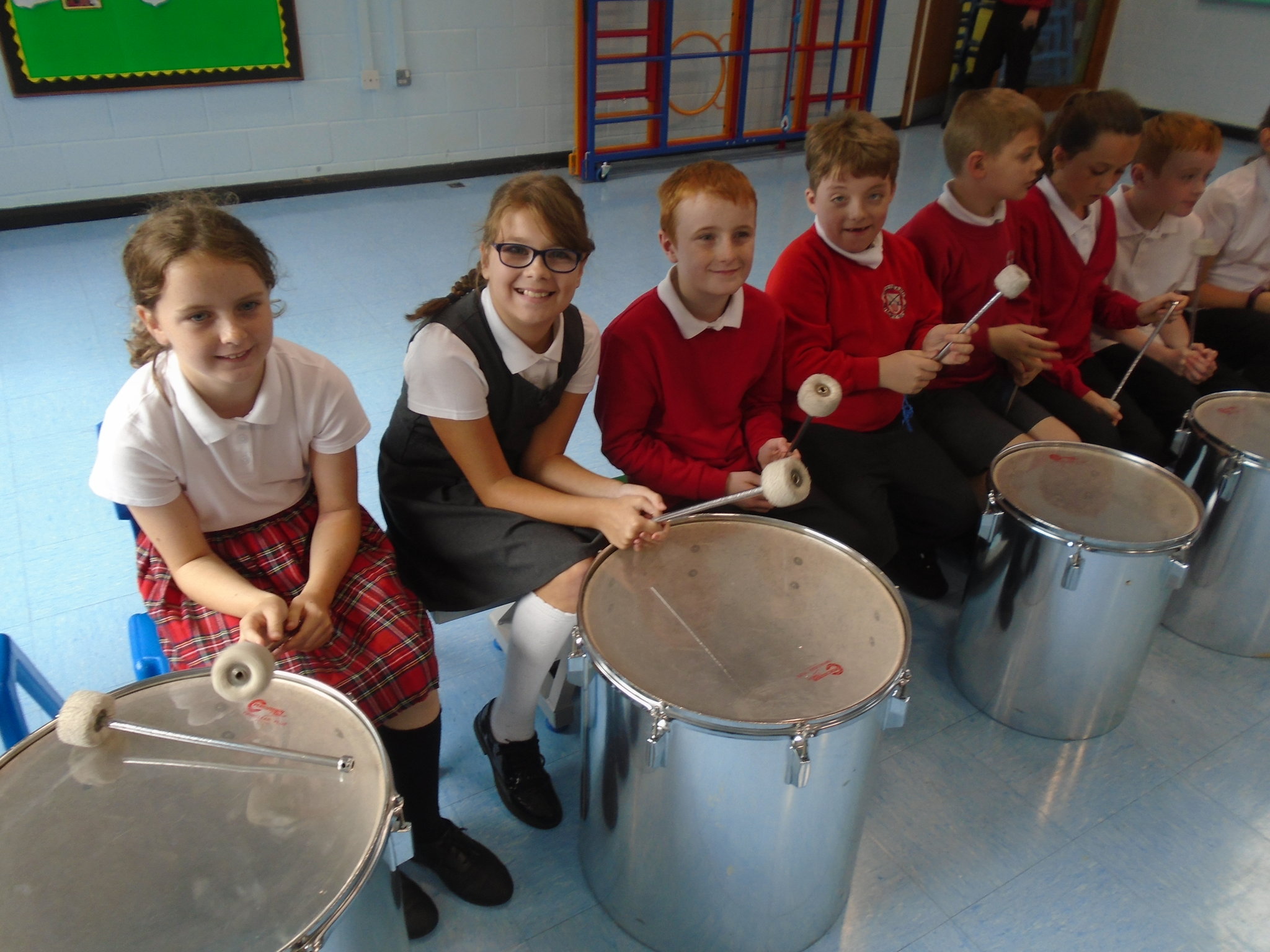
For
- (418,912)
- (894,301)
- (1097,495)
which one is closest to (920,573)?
(1097,495)

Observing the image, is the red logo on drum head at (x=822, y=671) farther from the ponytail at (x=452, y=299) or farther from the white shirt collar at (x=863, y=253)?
the white shirt collar at (x=863, y=253)

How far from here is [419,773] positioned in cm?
126

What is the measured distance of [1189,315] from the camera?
2.34m

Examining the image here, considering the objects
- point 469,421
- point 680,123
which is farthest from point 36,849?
point 680,123

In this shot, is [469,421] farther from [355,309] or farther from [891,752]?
[355,309]

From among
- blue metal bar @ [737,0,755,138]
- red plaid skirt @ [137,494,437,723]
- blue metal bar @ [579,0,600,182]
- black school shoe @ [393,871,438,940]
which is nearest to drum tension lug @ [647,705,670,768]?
red plaid skirt @ [137,494,437,723]

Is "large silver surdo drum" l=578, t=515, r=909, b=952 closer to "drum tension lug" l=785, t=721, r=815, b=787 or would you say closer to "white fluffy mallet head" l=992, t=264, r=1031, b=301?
"drum tension lug" l=785, t=721, r=815, b=787

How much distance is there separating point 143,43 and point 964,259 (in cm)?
324

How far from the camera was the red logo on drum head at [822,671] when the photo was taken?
115 cm

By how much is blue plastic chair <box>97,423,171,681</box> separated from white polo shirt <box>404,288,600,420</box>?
15.7 inches

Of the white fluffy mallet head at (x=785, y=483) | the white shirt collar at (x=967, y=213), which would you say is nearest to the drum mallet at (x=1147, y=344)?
the white shirt collar at (x=967, y=213)

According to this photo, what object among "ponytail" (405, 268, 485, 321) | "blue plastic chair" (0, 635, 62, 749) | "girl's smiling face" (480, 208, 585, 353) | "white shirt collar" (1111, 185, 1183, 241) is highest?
"girl's smiling face" (480, 208, 585, 353)

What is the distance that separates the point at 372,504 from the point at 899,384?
46.7 inches

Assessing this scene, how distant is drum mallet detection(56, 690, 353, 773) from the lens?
0.83 meters
